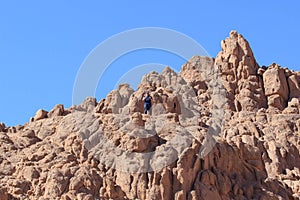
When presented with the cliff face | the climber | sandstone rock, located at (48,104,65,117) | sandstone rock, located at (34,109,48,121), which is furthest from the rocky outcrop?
sandstone rock, located at (34,109,48,121)

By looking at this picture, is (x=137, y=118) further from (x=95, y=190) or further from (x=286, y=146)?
(x=286, y=146)

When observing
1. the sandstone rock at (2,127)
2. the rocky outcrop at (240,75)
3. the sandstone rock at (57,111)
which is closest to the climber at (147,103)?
the sandstone rock at (57,111)

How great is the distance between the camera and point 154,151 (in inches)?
3482

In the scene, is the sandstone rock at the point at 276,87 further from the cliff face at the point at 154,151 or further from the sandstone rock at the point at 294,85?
the cliff face at the point at 154,151

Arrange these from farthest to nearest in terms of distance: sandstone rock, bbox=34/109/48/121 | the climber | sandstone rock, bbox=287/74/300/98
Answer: sandstone rock, bbox=287/74/300/98 → sandstone rock, bbox=34/109/48/121 → the climber

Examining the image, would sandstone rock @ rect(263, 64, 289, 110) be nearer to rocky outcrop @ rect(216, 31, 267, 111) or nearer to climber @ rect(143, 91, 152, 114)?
rocky outcrop @ rect(216, 31, 267, 111)

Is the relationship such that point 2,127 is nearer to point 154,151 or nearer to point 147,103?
point 147,103

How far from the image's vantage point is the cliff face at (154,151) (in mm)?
85625

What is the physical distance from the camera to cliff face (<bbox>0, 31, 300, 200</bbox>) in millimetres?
85625

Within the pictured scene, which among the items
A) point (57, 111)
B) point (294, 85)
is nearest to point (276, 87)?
point (294, 85)

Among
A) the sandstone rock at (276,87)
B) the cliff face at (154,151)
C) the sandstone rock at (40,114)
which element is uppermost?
the sandstone rock at (276,87)

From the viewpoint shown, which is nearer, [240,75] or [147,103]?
[147,103]

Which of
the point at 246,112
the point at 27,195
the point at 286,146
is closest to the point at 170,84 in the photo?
the point at 246,112

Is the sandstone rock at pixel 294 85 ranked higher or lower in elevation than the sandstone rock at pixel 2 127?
higher
